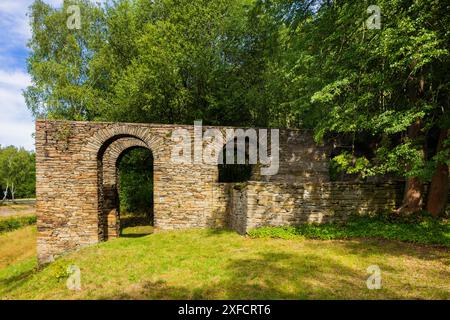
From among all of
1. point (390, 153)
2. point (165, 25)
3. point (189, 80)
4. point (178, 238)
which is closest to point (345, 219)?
point (390, 153)

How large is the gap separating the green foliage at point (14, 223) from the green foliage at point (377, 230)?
884 inches

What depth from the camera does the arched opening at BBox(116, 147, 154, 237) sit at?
1836cm

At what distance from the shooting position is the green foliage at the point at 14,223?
72.6ft

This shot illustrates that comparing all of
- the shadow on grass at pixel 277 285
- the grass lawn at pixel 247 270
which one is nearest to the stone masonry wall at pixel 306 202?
the grass lawn at pixel 247 270

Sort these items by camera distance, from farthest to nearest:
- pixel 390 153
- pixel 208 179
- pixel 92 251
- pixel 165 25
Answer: pixel 165 25, pixel 208 179, pixel 92 251, pixel 390 153

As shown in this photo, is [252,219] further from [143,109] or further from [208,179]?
[143,109]

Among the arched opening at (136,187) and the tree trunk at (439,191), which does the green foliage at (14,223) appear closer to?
the arched opening at (136,187)

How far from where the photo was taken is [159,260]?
8039 mm

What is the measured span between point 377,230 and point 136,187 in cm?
1484

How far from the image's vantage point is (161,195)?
11.8m

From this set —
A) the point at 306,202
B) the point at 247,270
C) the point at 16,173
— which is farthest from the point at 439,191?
the point at 16,173

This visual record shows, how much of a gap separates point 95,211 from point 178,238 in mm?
3539

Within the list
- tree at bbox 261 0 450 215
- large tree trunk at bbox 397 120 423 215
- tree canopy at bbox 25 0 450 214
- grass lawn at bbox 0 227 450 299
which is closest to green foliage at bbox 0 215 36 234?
tree canopy at bbox 25 0 450 214
